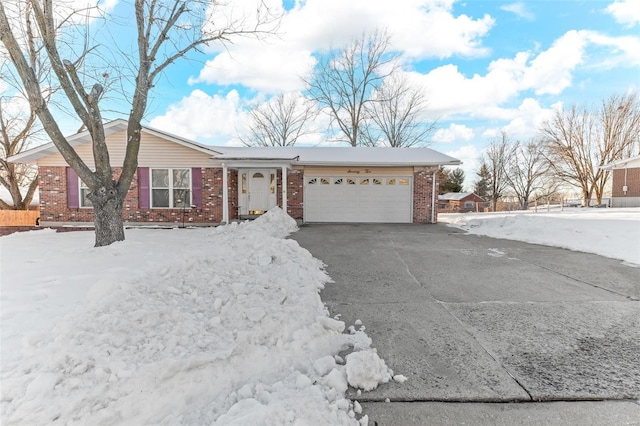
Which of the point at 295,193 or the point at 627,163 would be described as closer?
the point at 295,193

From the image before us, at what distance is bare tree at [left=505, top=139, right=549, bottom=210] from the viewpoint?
35.8m

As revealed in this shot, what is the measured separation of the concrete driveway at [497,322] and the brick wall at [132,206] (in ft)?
25.3

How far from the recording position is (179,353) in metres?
2.50

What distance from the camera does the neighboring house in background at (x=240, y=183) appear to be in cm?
1260

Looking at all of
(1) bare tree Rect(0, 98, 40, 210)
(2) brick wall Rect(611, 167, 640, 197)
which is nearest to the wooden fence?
(1) bare tree Rect(0, 98, 40, 210)

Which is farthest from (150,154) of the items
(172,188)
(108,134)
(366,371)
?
(366,371)

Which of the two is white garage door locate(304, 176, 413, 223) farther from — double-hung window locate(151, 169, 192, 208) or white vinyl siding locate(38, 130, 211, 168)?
double-hung window locate(151, 169, 192, 208)

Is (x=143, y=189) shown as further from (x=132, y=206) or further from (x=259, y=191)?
(x=259, y=191)

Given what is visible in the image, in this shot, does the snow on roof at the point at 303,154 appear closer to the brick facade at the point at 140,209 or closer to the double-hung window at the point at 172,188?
the brick facade at the point at 140,209

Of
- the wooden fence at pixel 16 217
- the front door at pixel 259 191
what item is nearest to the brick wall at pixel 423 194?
the front door at pixel 259 191

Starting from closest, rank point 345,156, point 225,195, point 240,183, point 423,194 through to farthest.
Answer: point 225,195 → point 240,183 → point 423,194 → point 345,156

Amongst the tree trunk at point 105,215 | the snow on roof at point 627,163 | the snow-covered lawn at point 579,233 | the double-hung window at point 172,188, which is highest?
the snow on roof at point 627,163

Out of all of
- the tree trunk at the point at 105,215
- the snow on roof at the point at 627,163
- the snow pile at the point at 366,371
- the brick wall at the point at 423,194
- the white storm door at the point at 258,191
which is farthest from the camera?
the snow on roof at the point at 627,163

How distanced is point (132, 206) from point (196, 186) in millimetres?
2718
